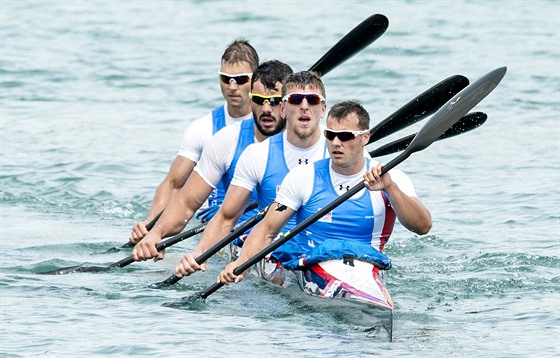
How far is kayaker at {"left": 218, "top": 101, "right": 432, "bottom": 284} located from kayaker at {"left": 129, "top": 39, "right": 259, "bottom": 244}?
6.08ft

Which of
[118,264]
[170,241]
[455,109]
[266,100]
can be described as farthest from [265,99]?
[118,264]

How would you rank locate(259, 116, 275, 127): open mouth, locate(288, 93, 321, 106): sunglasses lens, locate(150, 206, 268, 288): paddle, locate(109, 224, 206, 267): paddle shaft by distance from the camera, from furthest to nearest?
1. locate(109, 224, 206, 267): paddle shaft
2. locate(259, 116, 275, 127): open mouth
3. locate(150, 206, 268, 288): paddle
4. locate(288, 93, 321, 106): sunglasses lens

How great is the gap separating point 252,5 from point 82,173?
11.4 meters

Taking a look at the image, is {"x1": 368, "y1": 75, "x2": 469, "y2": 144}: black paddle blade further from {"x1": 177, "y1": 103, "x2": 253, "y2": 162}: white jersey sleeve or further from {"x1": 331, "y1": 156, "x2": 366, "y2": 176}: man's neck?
{"x1": 177, "y1": 103, "x2": 253, "y2": 162}: white jersey sleeve

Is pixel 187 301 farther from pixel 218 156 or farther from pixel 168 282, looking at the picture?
pixel 218 156

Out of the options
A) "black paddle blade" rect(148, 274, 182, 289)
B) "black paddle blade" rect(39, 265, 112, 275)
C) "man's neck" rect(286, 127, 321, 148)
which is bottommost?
"black paddle blade" rect(39, 265, 112, 275)

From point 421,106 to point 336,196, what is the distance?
1.53m

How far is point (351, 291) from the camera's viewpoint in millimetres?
8539

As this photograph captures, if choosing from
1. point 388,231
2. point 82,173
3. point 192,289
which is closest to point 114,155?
point 82,173

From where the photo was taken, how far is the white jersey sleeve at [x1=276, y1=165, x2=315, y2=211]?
899 centimetres

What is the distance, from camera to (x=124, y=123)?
58.3 ft

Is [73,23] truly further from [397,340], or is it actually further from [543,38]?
[397,340]

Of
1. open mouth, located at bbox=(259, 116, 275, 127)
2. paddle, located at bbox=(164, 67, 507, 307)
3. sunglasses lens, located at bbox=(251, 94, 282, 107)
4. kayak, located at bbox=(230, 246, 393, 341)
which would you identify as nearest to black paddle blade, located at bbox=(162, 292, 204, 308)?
paddle, located at bbox=(164, 67, 507, 307)

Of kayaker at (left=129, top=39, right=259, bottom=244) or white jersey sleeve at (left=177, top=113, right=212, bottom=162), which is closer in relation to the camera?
kayaker at (left=129, top=39, right=259, bottom=244)
